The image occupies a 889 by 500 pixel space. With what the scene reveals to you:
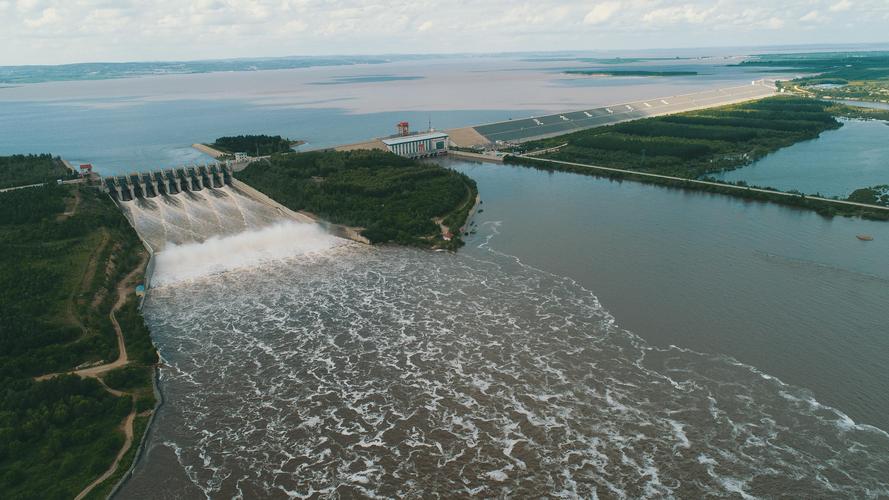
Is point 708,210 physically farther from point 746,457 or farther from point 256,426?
point 256,426

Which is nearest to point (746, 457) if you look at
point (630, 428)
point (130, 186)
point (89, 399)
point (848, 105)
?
point (630, 428)

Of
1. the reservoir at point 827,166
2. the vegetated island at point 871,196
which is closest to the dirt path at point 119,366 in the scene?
the vegetated island at point 871,196

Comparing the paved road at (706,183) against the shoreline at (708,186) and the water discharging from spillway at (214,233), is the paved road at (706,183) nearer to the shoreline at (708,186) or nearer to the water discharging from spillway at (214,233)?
the shoreline at (708,186)

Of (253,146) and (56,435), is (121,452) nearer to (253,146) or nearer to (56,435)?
(56,435)

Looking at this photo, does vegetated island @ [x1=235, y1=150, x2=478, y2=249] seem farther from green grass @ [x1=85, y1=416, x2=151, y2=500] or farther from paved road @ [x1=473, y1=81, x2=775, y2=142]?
paved road @ [x1=473, y1=81, x2=775, y2=142]

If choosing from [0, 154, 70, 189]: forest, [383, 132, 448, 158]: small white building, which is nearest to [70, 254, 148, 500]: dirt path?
[0, 154, 70, 189]: forest

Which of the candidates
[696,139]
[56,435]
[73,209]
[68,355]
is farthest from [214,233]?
[696,139]
